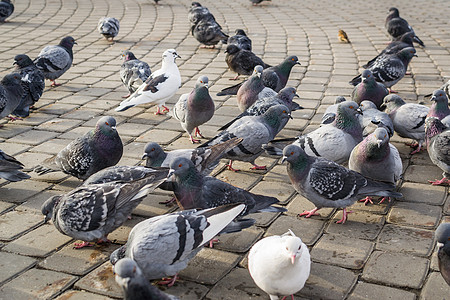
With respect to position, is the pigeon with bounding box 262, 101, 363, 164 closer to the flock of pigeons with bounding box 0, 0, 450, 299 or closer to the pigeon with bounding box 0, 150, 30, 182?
the flock of pigeons with bounding box 0, 0, 450, 299

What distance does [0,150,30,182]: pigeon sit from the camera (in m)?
5.03

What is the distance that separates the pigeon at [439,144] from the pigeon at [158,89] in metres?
3.64

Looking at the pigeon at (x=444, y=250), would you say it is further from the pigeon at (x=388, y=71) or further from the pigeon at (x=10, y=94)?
the pigeon at (x=10, y=94)

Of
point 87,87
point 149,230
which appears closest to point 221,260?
point 149,230

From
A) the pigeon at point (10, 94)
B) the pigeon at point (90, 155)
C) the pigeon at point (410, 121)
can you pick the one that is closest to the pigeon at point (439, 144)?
the pigeon at point (410, 121)

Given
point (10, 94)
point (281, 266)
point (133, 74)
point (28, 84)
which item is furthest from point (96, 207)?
point (133, 74)

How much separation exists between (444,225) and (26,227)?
3503 millimetres

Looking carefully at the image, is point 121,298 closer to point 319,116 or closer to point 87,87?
point 319,116

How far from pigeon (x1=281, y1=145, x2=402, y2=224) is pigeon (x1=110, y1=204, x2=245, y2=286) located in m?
1.08

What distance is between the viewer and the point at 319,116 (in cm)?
721

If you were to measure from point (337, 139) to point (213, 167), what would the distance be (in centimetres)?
141

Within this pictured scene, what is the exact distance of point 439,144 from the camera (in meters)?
5.27

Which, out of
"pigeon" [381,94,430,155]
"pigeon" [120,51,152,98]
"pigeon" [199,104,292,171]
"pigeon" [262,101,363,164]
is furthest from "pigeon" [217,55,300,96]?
"pigeon" [262,101,363,164]

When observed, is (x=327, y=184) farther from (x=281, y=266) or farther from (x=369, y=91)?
(x=369, y=91)
